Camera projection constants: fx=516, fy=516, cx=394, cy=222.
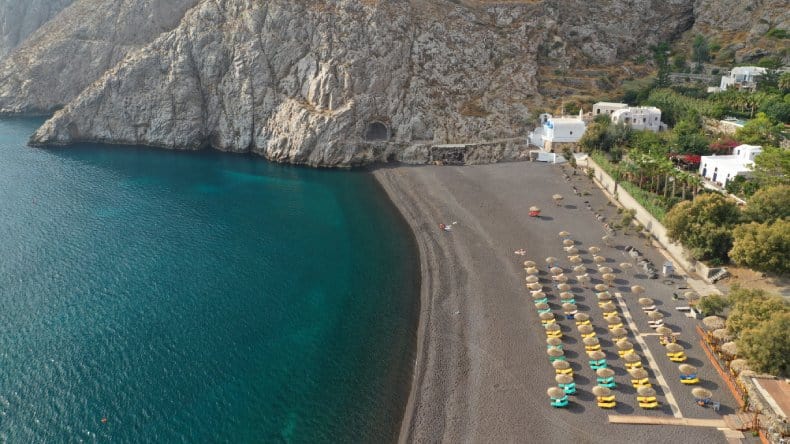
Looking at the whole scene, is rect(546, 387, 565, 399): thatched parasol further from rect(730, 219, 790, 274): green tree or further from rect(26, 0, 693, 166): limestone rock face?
rect(26, 0, 693, 166): limestone rock face

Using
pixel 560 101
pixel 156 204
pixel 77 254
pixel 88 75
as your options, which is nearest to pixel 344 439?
pixel 77 254

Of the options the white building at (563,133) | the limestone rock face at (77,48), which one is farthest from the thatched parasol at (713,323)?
the limestone rock face at (77,48)

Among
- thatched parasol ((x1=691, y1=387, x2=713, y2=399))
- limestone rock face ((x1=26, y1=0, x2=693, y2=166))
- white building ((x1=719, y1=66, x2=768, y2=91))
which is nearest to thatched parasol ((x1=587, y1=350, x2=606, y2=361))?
thatched parasol ((x1=691, y1=387, x2=713, y2=399))

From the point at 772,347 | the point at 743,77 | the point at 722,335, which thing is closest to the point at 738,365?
the point at 772,347

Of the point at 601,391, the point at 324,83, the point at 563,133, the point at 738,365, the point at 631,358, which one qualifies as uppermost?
the point at 324,83

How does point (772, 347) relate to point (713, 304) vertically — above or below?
above

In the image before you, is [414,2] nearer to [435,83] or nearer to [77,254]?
[435,83]

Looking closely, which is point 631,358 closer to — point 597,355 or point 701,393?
point 597,355

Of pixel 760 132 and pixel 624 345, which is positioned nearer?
pixel 624 345
